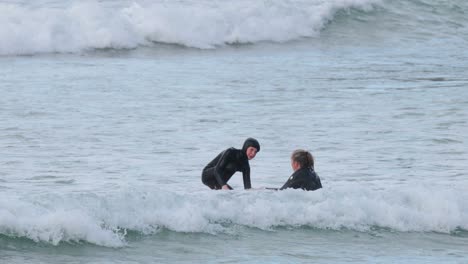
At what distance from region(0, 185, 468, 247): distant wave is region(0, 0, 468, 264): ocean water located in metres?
0.02

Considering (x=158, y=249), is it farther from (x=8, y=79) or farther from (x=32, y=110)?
(x=8, y=79)

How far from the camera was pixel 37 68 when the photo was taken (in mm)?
25750

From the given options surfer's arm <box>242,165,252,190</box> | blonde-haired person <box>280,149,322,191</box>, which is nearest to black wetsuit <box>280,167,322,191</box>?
blonde-haired person <box>280,149,322,191</box>

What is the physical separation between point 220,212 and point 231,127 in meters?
6.36

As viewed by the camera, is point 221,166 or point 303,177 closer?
point 303,177

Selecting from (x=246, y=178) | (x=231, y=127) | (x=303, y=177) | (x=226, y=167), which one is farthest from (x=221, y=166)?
(x=231, y=127)

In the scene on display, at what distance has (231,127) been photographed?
751 inches

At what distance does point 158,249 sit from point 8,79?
A: 41.8 feet

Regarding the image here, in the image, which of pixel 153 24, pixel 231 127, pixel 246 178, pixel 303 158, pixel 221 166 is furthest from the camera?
pixel 153 24

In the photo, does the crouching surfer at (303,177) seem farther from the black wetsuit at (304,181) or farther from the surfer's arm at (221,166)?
the surfer's arm at (221,166)

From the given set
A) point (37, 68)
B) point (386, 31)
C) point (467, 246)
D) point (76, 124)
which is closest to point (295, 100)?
point (76, 124)

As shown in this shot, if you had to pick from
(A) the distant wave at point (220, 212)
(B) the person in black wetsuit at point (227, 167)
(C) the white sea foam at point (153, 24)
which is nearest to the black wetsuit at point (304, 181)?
(A) the distant wave at point (220, 212)

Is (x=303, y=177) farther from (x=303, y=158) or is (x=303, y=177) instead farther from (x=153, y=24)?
(x=153, y=24)

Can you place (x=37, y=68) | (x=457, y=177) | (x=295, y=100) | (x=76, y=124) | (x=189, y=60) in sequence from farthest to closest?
(x=189, y=60), (x=37, y=68), (x=295, y=100), (x=76, y=124), (x=457, y=177)
